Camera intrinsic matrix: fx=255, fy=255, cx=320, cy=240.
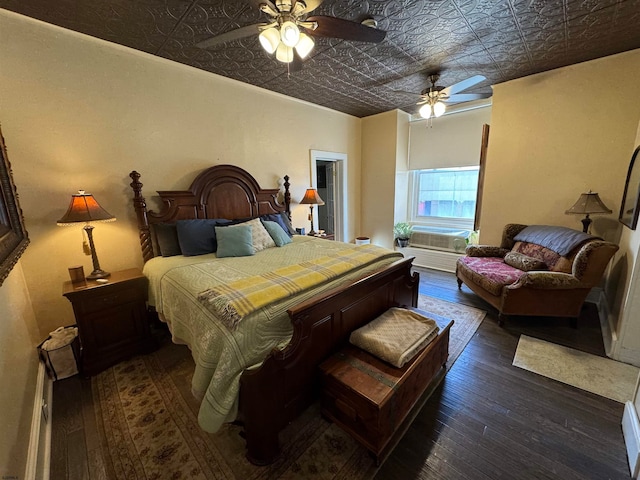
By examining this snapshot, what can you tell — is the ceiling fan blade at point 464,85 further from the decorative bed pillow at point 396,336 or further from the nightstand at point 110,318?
the nightstand at point 110,318

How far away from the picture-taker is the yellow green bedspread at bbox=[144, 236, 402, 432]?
1303 millimetres

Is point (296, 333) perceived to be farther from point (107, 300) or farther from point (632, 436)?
point (632, 436)

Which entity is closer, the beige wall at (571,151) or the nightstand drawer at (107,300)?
the nightstand drawer at (107,300)

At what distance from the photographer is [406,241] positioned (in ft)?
15.9

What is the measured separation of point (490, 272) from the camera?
2.91m

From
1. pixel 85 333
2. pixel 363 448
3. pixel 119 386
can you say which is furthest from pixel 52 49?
pixel 363 448

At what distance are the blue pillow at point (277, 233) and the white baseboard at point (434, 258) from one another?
8.67 feet

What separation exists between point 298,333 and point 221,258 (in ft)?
4.64

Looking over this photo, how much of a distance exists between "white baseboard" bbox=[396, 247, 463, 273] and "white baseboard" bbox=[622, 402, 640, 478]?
2835 mm

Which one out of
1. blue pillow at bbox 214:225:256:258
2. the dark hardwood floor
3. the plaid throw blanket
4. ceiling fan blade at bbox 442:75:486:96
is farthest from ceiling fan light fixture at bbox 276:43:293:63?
the dark hardwood floor

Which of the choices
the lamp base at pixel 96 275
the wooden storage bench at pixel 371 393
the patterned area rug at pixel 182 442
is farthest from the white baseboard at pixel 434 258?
the lamp base at pixel 96 275

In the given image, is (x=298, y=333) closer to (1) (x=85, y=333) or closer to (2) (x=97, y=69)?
(1) (x=85, y=333)

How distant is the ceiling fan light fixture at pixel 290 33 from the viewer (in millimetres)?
1514

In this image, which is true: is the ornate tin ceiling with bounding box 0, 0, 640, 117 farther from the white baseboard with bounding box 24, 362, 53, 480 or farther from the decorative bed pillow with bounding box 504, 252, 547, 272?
the white baseboard with bounding box 24, 362, 53, 480
